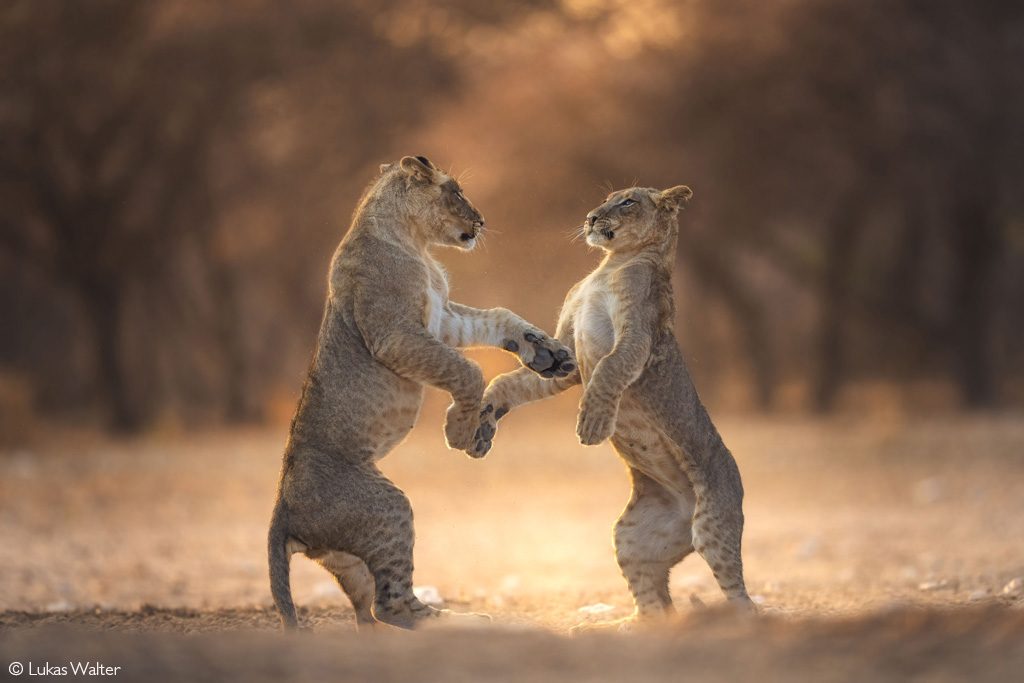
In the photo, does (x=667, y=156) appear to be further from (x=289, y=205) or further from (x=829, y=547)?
(x=829, y=547)

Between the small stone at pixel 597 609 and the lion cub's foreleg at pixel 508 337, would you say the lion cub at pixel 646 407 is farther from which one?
the small stone at pixel 597 609

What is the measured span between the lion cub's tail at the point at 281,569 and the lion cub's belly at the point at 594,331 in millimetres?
1667

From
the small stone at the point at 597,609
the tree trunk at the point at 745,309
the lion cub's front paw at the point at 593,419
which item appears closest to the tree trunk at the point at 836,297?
the tree trunk at the point at 745,309

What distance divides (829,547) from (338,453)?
5918 mm

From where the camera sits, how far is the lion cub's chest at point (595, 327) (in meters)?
5.90

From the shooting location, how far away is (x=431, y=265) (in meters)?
6.35

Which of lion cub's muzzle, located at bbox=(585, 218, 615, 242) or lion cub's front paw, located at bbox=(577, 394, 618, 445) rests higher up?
lion cub's muzzle, located at bbox=(585, 218, 615, 242)

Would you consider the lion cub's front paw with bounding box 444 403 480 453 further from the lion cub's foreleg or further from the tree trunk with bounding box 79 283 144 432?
the tree trunk with bounding box 79 283 144 432

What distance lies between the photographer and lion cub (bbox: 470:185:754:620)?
5660 millimetres

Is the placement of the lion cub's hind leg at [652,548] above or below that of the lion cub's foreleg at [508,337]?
below

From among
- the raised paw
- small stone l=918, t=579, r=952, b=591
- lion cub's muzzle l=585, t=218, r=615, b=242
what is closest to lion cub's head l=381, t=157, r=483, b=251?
lion cub's muzzle l=585, t=218, r=615, b=242

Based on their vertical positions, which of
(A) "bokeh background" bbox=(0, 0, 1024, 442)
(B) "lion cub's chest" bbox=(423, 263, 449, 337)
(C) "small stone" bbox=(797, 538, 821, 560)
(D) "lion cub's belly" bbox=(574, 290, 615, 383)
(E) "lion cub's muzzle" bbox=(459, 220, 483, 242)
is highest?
(A) "bokeh background" bbox=(0, 0, 1024, 442)

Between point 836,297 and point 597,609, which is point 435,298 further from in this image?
point 836,297

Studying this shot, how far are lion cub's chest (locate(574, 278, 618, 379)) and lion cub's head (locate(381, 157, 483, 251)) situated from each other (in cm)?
78
